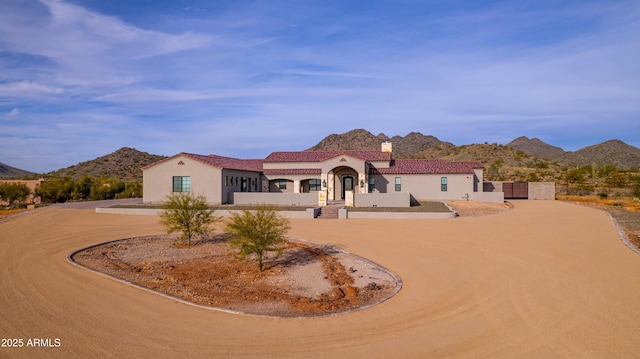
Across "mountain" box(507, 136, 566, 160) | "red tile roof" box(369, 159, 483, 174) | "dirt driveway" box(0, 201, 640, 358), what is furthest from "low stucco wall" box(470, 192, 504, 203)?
"mountain" box(507, 136, 566, 160)

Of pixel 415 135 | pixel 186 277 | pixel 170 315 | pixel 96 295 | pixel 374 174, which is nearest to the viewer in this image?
pixel 170 315

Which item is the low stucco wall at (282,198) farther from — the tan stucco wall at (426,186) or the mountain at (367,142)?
the mountain at (367,142)

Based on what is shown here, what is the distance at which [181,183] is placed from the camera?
35.4m

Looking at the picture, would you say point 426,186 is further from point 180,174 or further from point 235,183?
point 180,174

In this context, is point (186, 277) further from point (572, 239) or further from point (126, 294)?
point (572, 239)

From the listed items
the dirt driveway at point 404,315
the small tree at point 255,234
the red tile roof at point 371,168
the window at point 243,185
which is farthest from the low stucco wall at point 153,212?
the small tree at point 255,234

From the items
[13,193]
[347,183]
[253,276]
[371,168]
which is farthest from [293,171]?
[13,193]

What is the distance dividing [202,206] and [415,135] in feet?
477

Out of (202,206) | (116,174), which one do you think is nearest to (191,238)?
(202,206)

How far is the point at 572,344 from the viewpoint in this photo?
7.59 m

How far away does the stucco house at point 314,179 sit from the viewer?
34438mm

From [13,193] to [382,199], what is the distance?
126 feet

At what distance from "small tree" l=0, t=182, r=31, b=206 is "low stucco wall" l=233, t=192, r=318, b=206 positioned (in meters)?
26.6

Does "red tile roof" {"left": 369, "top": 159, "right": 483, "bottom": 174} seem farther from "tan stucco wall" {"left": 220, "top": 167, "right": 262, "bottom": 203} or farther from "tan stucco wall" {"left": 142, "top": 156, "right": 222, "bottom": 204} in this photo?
"tan stucco wall" {"left": 142, "top": 156, "right": 222, "bottom": 204}
